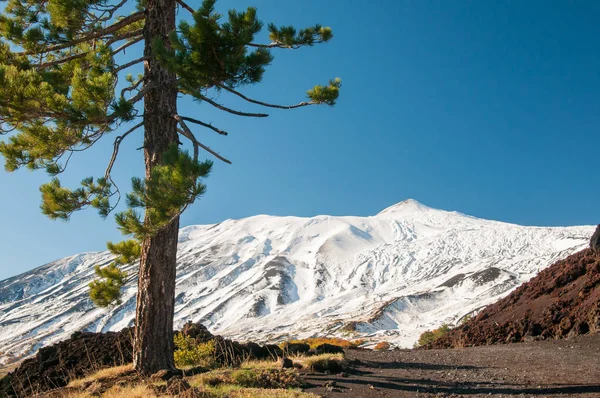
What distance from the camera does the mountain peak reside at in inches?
6378

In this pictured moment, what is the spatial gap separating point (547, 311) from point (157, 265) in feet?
32.4

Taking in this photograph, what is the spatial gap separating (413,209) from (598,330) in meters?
155

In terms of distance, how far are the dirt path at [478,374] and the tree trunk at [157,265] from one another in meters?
2.24

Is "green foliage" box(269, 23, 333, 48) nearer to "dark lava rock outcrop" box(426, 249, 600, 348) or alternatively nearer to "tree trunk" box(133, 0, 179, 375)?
"tree trunk" box(133, 0, 179, 375)

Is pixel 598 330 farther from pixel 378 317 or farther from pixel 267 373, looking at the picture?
pixel 378 317

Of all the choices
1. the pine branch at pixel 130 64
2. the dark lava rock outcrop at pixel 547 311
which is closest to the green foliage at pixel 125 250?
the pine branch at pixel 130 64

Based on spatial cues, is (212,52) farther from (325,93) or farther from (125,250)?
(125,250)

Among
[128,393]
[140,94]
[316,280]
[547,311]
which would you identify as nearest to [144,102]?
[140,94]

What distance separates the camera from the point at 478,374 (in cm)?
657

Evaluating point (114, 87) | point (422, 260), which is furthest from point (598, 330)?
point (422, 260)

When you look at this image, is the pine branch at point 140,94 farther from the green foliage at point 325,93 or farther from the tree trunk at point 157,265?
the green foliage at point 325,93

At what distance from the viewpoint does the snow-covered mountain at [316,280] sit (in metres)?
62.8

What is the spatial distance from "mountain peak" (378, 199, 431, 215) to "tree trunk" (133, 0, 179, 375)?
156 m

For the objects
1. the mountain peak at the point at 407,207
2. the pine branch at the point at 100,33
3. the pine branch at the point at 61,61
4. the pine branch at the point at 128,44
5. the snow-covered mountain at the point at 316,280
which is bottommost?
the snow-covered mountain at the point at 316,280
